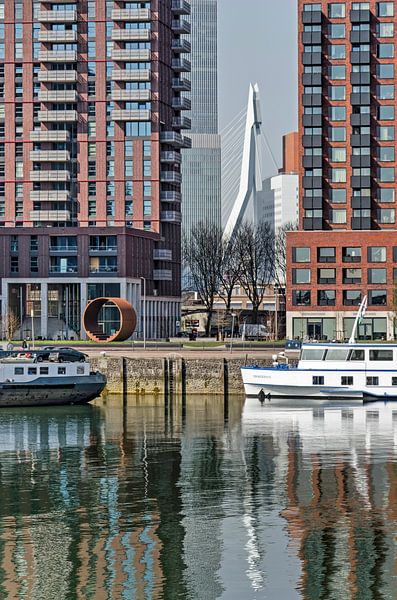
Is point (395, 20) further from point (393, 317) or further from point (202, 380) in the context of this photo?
point (202, 380)

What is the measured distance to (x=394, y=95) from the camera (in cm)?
16062

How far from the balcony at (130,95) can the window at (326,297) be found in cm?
5327

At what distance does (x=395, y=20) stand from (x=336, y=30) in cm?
717

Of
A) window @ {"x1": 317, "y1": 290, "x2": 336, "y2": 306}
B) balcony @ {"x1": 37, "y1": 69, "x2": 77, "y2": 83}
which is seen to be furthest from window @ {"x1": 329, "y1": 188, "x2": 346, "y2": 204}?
balcony @ {"x1": 37, "y1": 69, "x2": 77, "y2": 83}

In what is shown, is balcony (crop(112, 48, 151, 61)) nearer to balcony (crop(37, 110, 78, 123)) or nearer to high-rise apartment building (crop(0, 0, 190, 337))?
high-rise apartment building (crop(0, 0, 190, 337))

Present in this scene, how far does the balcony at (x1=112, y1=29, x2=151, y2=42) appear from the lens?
196 metres

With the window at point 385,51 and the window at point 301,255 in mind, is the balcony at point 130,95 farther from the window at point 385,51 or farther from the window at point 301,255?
the window at point 301,255

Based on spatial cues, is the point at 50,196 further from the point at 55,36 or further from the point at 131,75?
the point at 55,36

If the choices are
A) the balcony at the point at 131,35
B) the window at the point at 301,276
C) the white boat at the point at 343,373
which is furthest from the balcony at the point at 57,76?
the white boat at the point at 343,373

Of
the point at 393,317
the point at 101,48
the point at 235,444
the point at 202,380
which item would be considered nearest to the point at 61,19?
the point at 101,48

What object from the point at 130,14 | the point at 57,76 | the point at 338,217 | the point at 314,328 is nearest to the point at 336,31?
the point at 338,217

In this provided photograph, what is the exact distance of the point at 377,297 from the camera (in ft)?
516

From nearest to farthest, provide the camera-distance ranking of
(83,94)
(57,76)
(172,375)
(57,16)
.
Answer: (172,375) < (57,76) < (57,16) < (83,94)

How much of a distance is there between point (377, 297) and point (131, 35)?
200 ft
